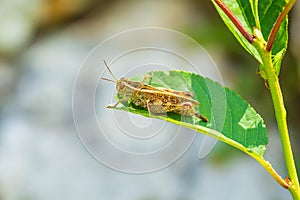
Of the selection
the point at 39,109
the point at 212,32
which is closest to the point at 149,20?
the point at 212,32

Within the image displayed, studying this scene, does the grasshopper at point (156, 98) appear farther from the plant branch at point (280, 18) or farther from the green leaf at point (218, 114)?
the plant branch at point (280, 18)

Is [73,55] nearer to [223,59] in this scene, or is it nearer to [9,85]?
[9,85]

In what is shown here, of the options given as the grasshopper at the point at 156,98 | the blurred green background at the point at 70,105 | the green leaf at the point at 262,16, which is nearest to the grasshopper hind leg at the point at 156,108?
the grasshopper at the point at 156,98

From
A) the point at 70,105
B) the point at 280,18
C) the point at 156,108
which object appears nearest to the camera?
the point at 280,18

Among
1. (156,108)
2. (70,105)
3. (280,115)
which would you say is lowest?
(280,115)

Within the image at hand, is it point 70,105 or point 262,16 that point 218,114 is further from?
point 70,105

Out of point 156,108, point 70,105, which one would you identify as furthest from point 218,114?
point 70,105
